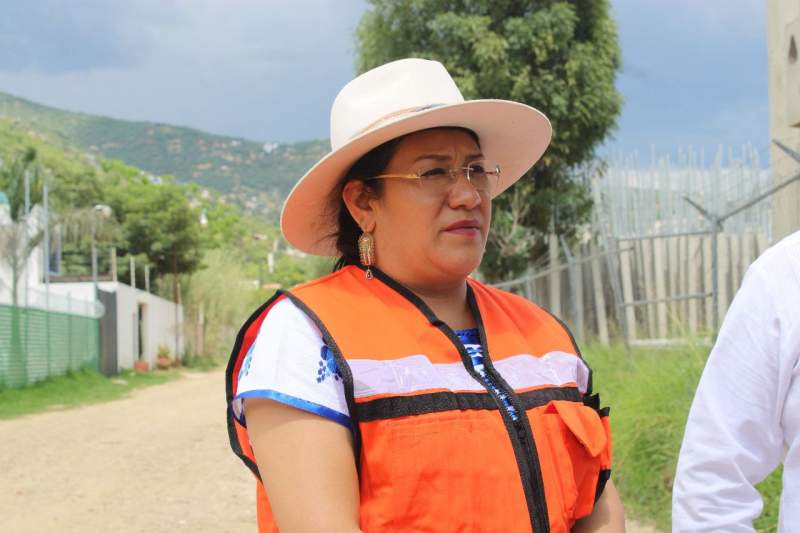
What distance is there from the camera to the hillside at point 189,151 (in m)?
153

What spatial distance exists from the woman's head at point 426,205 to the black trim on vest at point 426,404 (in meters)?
0.33

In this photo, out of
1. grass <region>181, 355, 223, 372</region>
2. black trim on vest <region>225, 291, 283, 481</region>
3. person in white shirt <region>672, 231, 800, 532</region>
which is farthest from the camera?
grass <region>181, 355, 223, 372</region>

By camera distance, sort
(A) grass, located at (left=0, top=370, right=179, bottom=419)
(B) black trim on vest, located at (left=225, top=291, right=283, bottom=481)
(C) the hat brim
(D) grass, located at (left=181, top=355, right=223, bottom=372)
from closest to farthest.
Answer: (B) black trim on vest, located at (left=225, top=291, right=283, bottom=481)
(C) the hat brim
(A) grass, located at (left=0, top=370, right=179, bottom=419)
(D) grass, located at (left=181, top=355, right=223, bottom=372)

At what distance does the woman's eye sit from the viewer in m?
2.10

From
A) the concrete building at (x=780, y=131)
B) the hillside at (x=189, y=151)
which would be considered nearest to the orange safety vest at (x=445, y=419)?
the concrete building at (x=780, y=131)

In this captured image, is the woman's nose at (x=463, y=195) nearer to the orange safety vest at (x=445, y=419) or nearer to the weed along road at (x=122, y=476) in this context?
the orange safety vest at (x=445, y=419)

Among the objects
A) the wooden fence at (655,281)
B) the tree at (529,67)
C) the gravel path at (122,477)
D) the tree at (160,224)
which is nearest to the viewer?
the gravel path at (122,477)

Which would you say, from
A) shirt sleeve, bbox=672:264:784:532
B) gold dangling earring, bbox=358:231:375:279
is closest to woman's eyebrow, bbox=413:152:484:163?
gold dangling earring, bbox=358:231:375:279

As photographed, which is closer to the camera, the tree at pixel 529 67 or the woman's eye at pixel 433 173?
the woman's eye at pixel 433 173

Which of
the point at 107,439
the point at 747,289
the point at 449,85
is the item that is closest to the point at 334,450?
the point at 747,289

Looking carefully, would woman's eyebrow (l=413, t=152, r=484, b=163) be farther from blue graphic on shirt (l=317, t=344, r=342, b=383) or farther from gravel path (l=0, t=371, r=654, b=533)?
gravel path (l=0, t=371, r=654, b=533)

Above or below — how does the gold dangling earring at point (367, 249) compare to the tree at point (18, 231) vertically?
below

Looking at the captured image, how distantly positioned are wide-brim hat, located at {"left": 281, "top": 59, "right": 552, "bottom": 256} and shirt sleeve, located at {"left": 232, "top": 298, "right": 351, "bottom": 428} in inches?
17.2

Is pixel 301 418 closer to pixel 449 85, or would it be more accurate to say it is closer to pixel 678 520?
pixel 678 520
